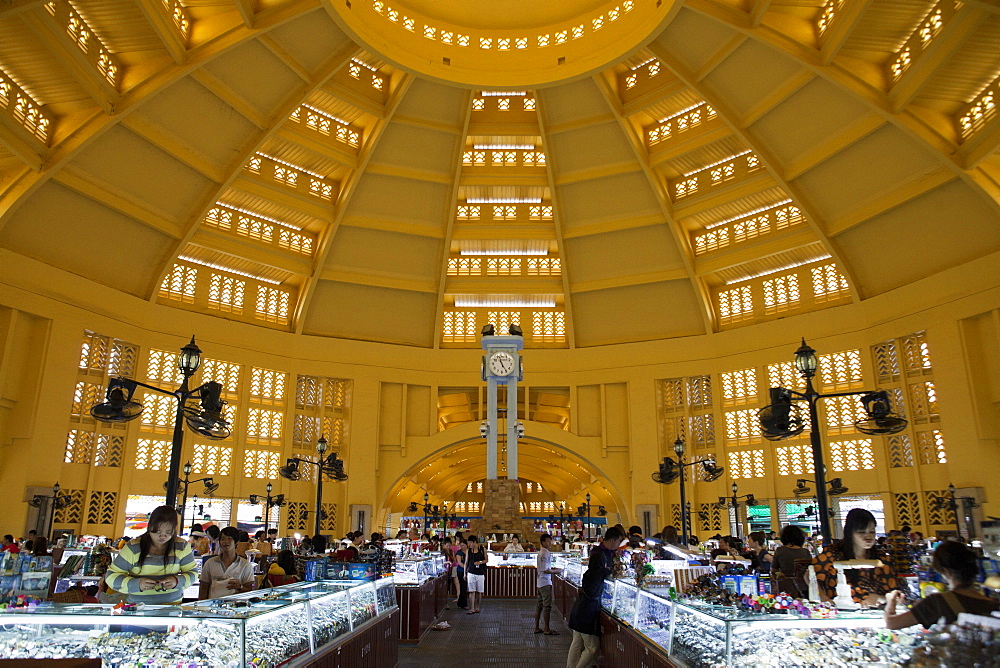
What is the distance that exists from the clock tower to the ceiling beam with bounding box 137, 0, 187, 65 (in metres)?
12.4

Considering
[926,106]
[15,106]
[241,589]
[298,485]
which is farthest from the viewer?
[298,485]

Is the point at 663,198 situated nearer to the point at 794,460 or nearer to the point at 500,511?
the point at 794,460

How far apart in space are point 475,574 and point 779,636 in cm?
1079

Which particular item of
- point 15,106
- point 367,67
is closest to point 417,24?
point 367,67

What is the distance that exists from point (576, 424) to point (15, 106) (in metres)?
20.4

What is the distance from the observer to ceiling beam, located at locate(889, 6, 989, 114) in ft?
50.1

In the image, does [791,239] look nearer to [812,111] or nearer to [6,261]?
[812,111]

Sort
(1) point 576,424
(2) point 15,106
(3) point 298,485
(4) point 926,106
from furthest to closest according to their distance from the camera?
(1) point 576,424, (3) point 298,485, (4) point 926,106, (2) point 15,106

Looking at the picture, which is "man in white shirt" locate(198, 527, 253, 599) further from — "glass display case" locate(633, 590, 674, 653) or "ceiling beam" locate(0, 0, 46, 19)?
"ceiling beam" locate(0, 0, 46, 19)

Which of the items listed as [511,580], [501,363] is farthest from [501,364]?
[511,580]

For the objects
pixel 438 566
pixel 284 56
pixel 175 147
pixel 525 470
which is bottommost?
pixel 438 566

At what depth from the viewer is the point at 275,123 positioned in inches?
870

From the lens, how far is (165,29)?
1727cm

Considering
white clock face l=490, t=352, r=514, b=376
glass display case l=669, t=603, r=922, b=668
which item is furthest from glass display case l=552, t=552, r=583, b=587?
white clock face l=490, t=352, r=514, b=376
